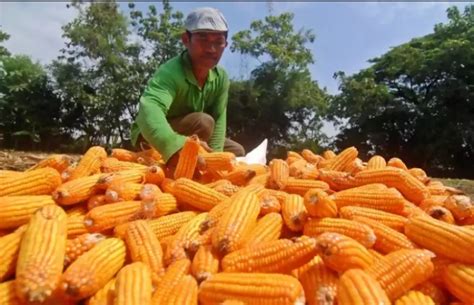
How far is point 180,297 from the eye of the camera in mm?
1848

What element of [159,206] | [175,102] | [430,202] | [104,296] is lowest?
[104,296]

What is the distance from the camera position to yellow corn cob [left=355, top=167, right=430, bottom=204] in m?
2.88

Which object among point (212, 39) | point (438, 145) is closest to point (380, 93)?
point (438, 145)

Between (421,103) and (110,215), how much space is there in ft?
65.5

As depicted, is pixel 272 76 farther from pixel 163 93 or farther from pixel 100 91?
pixel 163 93

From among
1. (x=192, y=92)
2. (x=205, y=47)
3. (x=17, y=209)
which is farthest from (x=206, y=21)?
(x=17, y=209)

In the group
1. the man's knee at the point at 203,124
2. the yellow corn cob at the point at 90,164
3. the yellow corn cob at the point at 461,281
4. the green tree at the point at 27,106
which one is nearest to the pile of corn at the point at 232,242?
the yellow corn cob at the point at 461,281

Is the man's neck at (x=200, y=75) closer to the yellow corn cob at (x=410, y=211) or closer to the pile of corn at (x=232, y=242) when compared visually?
the pile of corn at (x=232, y=242)

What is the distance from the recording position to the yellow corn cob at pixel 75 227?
233 cm

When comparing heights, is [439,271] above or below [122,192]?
below

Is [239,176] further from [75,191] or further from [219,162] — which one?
[75,191]

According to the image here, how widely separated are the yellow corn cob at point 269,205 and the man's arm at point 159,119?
0.95 meters

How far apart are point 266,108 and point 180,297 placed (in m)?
22.0

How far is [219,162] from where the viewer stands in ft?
10.8
